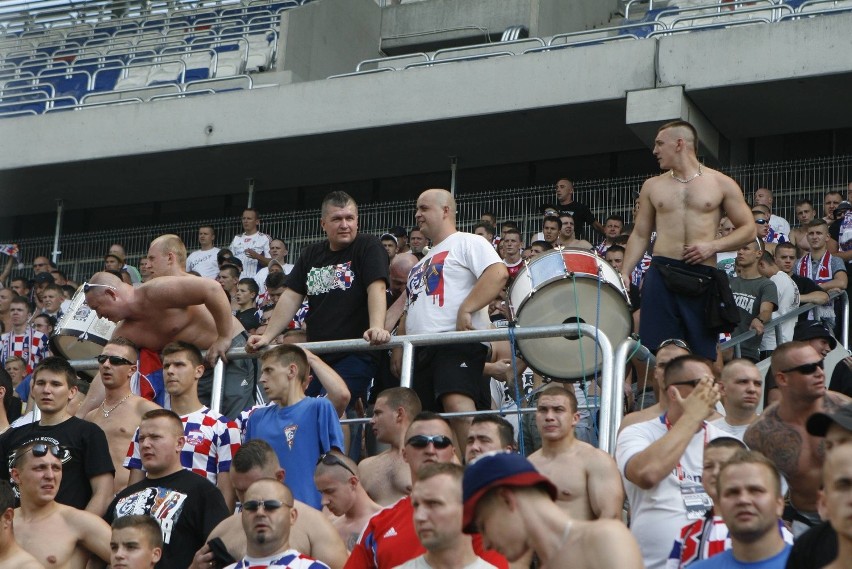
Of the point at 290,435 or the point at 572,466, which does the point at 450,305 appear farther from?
the point at 572,466

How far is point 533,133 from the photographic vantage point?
19.2 metres

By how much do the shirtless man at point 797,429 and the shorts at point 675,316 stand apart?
2.20 m

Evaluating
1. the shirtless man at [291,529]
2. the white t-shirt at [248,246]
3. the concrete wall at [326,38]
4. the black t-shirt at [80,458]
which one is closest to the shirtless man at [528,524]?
the shirtless man at [291,529]

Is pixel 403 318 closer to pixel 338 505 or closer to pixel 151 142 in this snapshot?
pixel 338 505

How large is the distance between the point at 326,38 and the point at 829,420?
1892 centimetres

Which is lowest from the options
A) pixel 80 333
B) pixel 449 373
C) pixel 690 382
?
pixel 690 382

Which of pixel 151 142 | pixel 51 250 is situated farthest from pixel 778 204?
pixel 51 250

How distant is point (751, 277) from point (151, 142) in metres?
11.1

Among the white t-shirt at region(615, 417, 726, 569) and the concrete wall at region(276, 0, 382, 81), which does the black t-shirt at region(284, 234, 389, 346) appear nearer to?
the white t-shirt at region(615, 417, 726, 569)

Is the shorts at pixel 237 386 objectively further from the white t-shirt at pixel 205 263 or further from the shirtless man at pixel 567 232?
the white t-shirt at pixel 205 263

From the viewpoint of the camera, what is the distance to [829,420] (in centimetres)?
464

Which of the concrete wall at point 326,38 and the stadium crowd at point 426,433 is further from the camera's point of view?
the concrete wall at point 326,38

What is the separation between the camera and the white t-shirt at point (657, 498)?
6.66 m

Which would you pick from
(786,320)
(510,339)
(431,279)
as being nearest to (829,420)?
(510,339)
